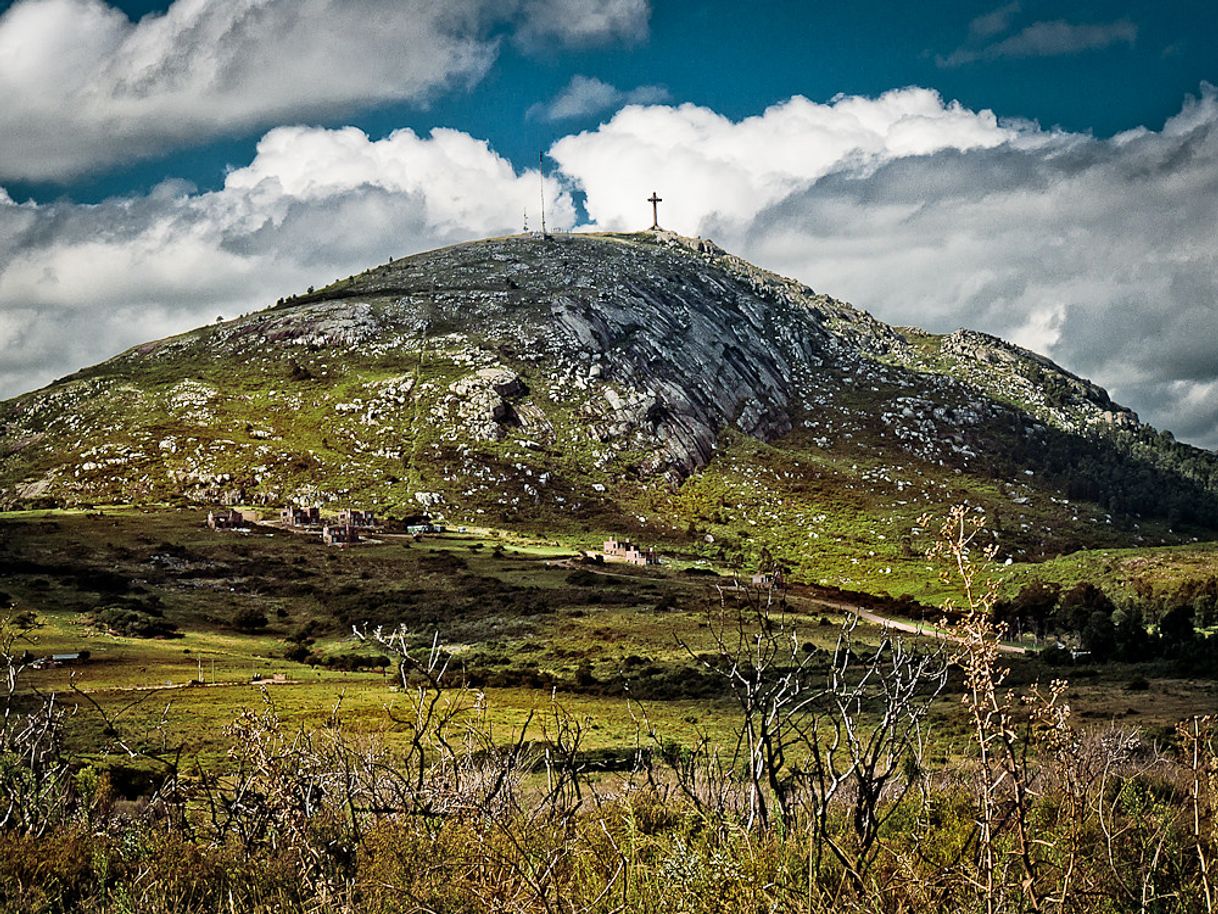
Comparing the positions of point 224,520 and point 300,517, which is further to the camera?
point 300,517

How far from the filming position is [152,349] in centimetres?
15575

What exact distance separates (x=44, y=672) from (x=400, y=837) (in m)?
41.0

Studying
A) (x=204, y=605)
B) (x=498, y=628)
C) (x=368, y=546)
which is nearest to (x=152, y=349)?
(x=368, y=546)

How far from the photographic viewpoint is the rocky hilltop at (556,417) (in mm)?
111688

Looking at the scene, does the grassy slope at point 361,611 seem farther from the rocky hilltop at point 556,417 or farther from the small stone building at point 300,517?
the rocky hilltop at point 556,417

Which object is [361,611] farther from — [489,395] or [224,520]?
[489,395]

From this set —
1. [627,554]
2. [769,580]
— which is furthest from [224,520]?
[769,580]

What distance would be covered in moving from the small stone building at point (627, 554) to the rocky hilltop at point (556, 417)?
13.4 metres

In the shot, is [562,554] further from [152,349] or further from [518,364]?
[152,349]

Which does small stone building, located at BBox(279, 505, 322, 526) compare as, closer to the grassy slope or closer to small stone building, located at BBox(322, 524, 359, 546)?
small stone building, located at BBox(322, 524, 359, 546)

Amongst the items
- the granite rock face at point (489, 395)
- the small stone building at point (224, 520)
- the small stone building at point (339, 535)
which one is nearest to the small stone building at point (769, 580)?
the small stone building at point (339, 535)

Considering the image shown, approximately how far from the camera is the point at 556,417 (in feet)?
431

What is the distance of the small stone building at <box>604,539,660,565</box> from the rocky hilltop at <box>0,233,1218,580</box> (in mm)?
13410

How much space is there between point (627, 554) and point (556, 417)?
4294 cm
